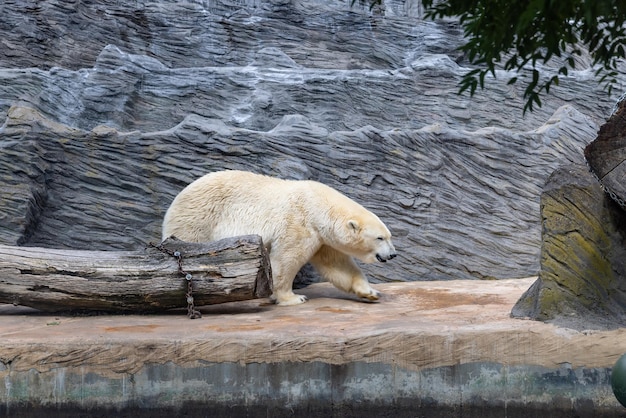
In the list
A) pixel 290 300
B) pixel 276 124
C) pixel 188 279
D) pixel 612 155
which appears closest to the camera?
pixel 612 155

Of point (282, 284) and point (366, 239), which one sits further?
point (366, 239)

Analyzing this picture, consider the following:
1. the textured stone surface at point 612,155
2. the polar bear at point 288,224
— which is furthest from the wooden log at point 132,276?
the textured stone surface at point 612,155

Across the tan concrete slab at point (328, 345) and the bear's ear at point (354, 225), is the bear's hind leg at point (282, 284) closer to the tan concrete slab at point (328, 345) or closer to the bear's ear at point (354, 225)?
the bear's ear at point (354, 225)

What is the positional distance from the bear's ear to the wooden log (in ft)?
3.36

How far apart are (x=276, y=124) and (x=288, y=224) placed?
4089mm

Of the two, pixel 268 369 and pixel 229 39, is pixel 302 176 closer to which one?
pixel 268 369

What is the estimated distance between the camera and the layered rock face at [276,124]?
8.55 m

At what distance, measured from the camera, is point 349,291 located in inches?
290

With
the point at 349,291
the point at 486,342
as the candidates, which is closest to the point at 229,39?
the point at 349,291

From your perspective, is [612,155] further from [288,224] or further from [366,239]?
[288,224]

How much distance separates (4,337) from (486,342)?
3.16 m

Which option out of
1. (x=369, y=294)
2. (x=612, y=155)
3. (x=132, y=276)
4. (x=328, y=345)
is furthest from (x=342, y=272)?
(x=612, y=155)

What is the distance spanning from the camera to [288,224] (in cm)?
722

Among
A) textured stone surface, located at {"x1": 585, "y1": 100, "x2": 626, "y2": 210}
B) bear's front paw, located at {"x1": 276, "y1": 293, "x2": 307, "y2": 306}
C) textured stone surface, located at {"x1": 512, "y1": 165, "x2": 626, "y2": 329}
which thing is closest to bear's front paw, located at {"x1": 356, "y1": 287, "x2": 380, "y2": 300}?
bear's front paw, located at {"x1": 276, "y1": 293, "x2": 307, "y2": 306}
